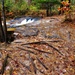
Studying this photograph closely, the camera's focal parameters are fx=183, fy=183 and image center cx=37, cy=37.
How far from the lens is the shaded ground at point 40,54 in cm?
753

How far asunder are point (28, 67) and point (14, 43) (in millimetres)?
2178

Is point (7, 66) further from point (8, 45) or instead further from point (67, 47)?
point (67, 47)

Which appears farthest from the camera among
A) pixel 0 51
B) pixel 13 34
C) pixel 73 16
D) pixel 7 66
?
pixel 73 16

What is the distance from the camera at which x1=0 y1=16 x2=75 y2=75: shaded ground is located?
7.53m

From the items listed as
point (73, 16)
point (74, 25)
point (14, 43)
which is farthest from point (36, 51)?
point (73, 16)

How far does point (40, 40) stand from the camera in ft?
31.8

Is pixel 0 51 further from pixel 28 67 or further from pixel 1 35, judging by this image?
pixel 28 67

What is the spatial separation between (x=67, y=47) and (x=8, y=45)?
297cm

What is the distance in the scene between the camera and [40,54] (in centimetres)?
848

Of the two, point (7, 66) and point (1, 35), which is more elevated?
point (1, 35)

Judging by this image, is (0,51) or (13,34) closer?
(0,51)

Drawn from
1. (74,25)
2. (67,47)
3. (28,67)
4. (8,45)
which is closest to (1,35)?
(8,45)

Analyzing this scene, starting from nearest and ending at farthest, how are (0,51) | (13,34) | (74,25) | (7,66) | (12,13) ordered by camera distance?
(7,66) → (0,51) → (13,34) → (74,25) → (12,13)

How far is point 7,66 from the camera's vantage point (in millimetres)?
7531
